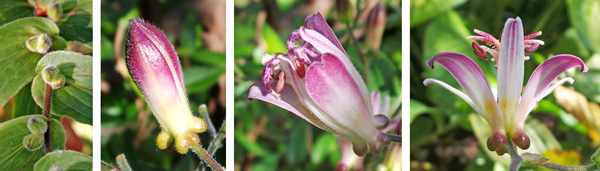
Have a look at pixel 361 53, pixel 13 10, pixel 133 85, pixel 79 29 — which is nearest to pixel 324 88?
pixel 361 53

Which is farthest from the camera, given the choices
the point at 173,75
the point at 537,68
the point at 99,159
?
the point at 99,159

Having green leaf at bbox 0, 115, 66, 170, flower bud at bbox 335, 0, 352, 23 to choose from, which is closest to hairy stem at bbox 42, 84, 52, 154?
green leaf at bbox 0, 115, 66, 170

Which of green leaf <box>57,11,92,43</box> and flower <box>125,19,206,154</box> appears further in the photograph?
green leaf <box>57,11,92,43</box>

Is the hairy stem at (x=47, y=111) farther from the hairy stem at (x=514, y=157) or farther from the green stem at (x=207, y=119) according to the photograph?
the hairy stem at (x=514, y=157)

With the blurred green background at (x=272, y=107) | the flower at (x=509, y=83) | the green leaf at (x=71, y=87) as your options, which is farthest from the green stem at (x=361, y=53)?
the green leaf at (x=71, y=87)

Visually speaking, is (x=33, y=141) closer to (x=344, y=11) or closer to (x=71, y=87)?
(x=71, y=87)

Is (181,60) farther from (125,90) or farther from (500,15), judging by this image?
(500,15)

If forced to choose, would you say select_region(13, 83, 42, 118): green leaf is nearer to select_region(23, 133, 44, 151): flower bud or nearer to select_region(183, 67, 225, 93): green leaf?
select_region(23, 133, 44, 151): flower bud

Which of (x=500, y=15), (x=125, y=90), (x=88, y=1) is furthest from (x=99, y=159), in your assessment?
(x=500, y=15)
